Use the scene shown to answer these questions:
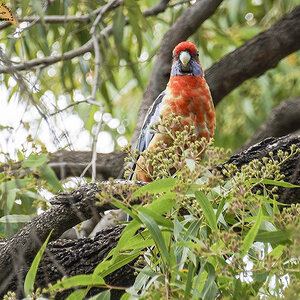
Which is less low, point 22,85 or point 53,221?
point 22,85

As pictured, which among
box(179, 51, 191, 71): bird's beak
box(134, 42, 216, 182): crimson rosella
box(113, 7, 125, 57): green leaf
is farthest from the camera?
box(113, 7, 125, 57): green leaf

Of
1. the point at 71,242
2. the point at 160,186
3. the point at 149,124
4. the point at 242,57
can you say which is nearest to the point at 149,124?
the point at 149,124

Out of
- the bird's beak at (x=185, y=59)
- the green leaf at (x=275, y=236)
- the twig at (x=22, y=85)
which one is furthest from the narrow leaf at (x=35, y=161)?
the bird's beak at (x=185, y=59)

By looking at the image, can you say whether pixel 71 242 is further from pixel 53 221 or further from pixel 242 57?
pixel 242 57

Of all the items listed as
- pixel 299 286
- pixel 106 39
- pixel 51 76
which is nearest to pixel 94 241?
pixel 299 286

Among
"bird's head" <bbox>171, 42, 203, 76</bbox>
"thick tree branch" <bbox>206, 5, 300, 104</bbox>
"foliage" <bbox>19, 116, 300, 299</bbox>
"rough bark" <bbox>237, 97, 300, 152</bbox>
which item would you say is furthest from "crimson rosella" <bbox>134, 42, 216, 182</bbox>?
"foliage" <bbox>19, 116, 300, 299</bbox>

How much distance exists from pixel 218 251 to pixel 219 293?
0.45 ft

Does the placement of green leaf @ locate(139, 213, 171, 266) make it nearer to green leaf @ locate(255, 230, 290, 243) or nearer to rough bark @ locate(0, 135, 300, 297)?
green leaf @ locate(255, 230, 290, 243)

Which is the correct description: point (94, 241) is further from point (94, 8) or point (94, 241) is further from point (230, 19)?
point (230, 19)

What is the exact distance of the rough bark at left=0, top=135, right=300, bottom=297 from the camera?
5.52ft

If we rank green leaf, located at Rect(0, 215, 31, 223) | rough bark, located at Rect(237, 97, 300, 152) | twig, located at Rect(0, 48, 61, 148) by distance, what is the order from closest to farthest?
twig, located at Rect(0, 48, 61, 148) → green leaf, located at Rect(0, 215, 31, 223) → rough bark, located at Rect(237, 97, 300, 152)

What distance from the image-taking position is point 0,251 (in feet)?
5.70

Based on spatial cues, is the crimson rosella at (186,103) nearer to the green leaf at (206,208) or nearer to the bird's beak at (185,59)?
the bird's beak at (185,59)

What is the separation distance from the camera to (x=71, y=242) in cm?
189
